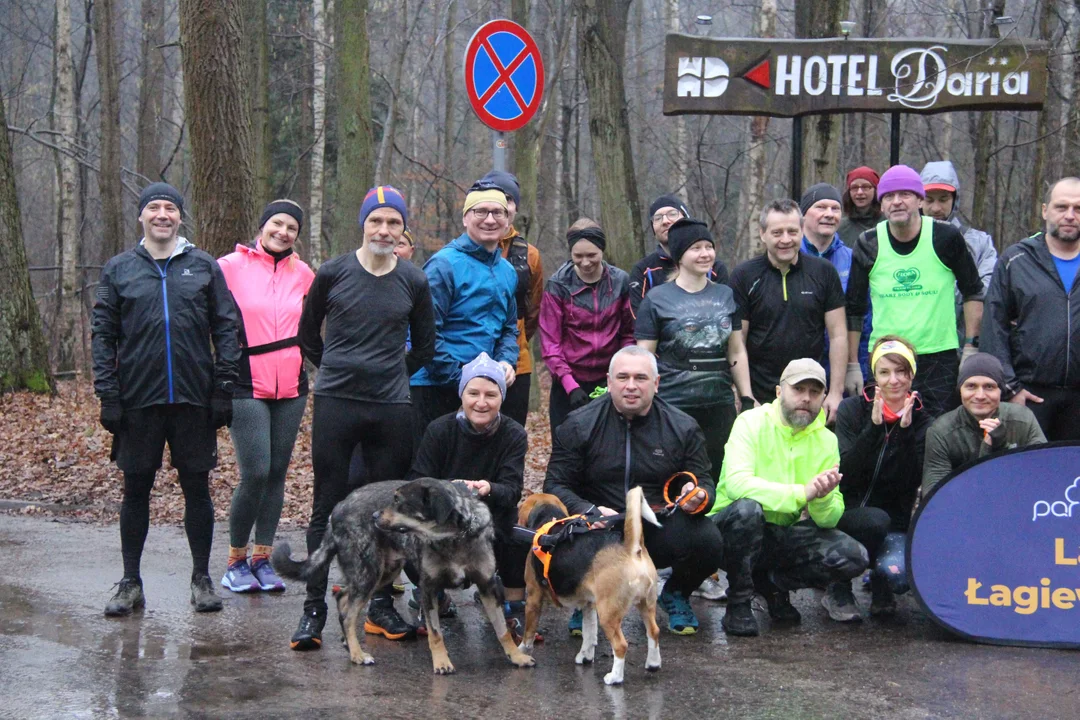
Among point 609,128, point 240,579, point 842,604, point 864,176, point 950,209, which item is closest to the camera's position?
point 842,604

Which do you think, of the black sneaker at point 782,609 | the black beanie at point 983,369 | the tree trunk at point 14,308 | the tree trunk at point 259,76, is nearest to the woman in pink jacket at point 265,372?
the black sneaker at point 782,609

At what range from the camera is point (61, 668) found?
516 cm

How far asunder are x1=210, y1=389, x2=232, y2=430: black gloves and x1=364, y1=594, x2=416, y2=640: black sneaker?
1.29m

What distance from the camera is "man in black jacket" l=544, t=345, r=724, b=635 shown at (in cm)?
580

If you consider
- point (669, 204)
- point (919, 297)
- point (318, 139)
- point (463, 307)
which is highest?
point (318, 139)

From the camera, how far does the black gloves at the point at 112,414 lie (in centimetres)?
597

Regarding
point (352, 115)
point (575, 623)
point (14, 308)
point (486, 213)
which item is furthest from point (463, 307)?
point (14, 308)

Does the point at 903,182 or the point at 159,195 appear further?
the point at 903,182

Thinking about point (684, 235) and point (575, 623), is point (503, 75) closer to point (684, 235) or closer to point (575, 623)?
point (684, 235)

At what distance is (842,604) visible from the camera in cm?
621

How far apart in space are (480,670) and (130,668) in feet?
5.26

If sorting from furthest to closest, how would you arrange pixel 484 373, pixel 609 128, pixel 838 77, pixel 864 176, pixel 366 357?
1. pixel 609 128
2. pixel 838 77
3. pixel 864 176
4. pixel 366 357
5. pixel 484 373

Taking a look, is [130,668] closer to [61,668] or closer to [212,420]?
[61,668]

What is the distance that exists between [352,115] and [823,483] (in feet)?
33.5
